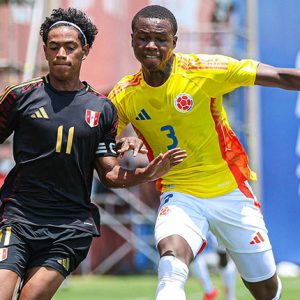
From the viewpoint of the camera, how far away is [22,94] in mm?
6215

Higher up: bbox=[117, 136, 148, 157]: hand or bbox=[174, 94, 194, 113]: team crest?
bbox=[174, 94, 194, 113]: team crest

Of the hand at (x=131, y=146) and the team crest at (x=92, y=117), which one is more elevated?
the team crest at (x=92, y=117)

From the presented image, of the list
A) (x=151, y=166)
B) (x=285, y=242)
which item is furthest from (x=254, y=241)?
(x=285, y=242)

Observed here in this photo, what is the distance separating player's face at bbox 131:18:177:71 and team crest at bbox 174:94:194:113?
30 centimetres

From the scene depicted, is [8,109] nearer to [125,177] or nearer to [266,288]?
[125,177]

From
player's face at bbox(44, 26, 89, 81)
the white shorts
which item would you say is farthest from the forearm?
the white shorts

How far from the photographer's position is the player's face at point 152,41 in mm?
6844

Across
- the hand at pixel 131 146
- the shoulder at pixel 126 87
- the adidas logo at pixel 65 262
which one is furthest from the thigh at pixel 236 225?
the adidas logo at pixel 65 262

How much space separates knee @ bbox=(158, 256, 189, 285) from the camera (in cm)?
652

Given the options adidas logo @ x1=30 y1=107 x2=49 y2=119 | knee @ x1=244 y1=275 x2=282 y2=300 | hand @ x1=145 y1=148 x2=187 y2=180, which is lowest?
knee @ x1=244 y1=275 x2=282 y2=300

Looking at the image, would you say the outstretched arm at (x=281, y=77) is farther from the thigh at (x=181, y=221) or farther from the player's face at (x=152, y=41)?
the thigh at (x=181, y=221)

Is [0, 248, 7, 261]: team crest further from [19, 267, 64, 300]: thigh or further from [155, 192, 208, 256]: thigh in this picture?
[155, 192, 208, 256]: thigh

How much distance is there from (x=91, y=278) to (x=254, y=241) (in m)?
11.6

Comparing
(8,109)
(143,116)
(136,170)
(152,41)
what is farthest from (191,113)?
(8,109)
